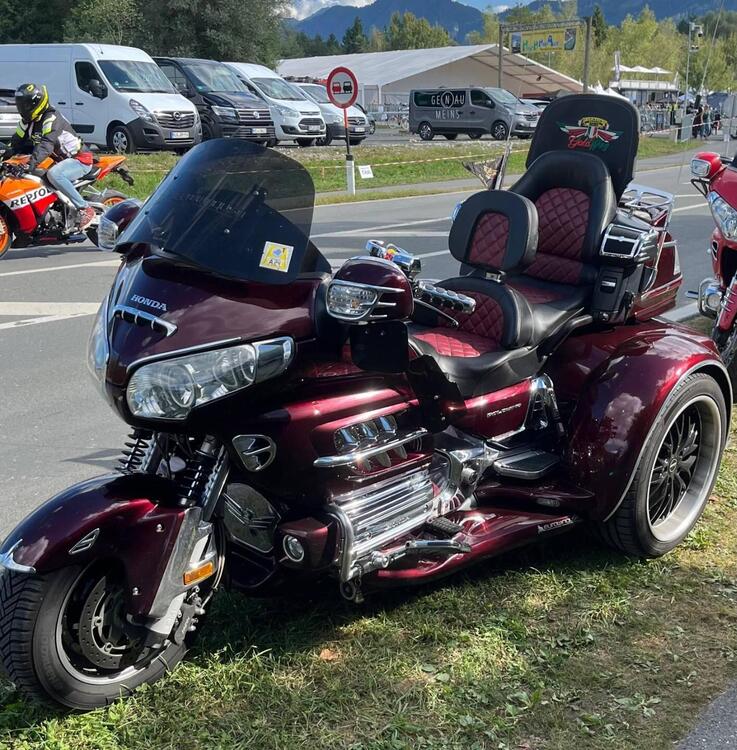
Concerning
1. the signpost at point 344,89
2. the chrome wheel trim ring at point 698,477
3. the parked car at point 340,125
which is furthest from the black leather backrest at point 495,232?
the parked car at point 340,125

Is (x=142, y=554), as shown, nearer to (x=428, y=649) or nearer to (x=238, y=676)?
(x=238, y=676)

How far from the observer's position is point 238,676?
9.69ft

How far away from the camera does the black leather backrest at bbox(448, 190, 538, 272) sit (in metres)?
3.62

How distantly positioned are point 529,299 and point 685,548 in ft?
3.97

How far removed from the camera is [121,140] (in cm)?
1981

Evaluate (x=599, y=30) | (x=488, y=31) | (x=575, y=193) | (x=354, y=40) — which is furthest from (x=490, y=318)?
(x=354, y=40)

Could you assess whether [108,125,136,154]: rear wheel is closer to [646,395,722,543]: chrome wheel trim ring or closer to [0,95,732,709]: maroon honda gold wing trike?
[0,95,732,709]: maroon honda gold wing trike

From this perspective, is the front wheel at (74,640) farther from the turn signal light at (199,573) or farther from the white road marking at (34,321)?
the white road marking at (34,321)

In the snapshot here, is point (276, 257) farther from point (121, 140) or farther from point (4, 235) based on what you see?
point (121, 140)

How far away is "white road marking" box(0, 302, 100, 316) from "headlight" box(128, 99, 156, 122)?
1172 centimetres

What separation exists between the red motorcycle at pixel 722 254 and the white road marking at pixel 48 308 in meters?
4.87

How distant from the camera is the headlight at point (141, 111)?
19.2 meters

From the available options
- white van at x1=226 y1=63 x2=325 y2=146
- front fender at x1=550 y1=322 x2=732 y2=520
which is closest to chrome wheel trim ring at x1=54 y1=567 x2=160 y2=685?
front fender at x1=550 y1=322 x2=732 y2=520

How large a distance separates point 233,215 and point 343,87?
52.5 ft
